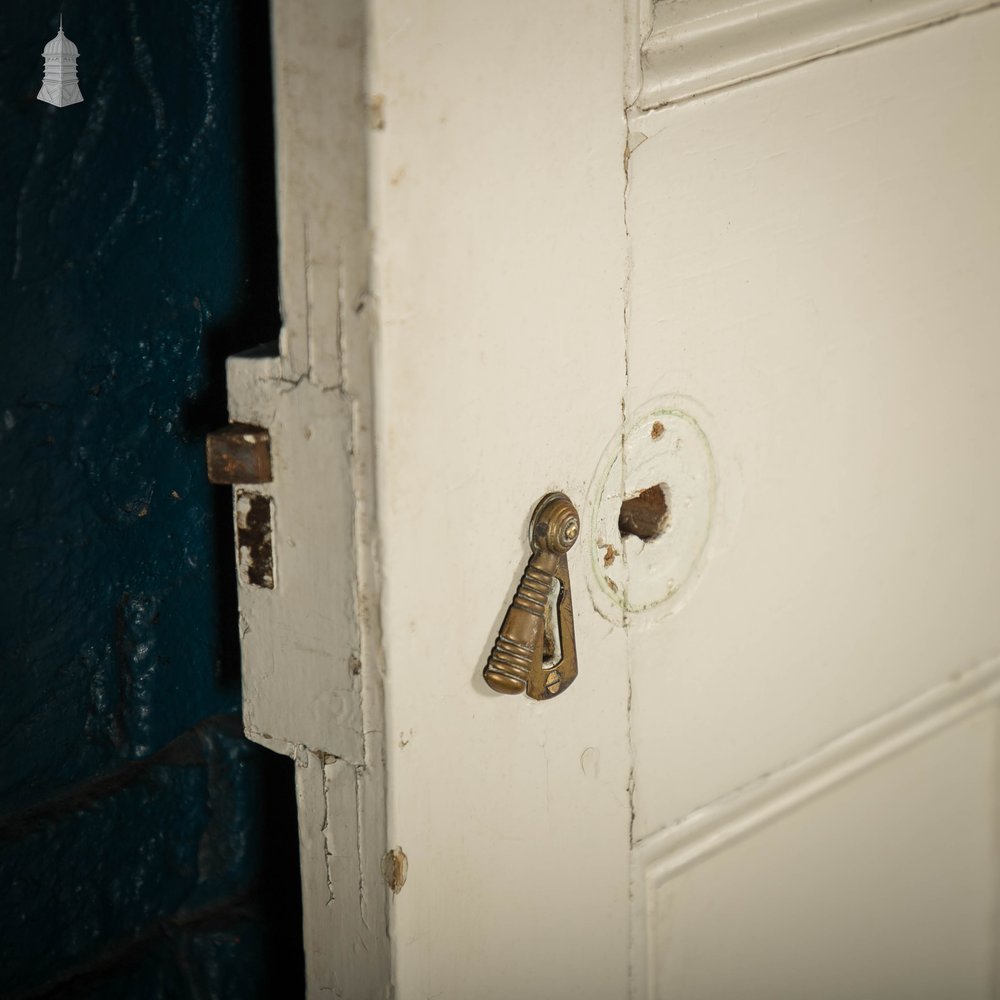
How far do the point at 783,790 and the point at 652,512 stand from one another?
0.34 m

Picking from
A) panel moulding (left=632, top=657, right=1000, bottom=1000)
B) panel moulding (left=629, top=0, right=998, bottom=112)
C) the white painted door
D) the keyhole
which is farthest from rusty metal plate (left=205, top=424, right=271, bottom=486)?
panel moulding (left=632, top=657, right=1000, bottom=1000)

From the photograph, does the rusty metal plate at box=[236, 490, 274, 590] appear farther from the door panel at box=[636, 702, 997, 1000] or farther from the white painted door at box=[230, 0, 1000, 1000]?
the door panel at box=[636, 702, 997, 1000]

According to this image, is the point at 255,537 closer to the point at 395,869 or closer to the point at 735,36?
the point at 395,869

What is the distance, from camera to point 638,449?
0.89m

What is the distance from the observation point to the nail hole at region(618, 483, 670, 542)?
91 centimetres

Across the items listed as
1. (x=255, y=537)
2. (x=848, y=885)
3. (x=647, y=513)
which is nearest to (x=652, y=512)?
(x=647, y=513)

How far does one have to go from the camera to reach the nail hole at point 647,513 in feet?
2.98

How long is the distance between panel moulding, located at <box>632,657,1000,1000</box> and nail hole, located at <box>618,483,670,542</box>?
25 cm

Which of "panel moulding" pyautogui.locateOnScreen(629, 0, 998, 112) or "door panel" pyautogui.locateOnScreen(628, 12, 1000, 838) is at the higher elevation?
"panel moulding" pyautogui.locateOnScreen(629, 0, 998, 112)

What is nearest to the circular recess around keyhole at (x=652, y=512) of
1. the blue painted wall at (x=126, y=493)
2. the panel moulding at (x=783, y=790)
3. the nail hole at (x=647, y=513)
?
the nail hole at (x=647, y=513)

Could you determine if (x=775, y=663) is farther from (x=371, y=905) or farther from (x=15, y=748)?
(x=15, y=748)

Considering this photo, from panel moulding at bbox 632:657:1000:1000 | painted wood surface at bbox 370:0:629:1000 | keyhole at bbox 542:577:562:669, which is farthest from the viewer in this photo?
panel moulding at bbox 632:657:1000:1000

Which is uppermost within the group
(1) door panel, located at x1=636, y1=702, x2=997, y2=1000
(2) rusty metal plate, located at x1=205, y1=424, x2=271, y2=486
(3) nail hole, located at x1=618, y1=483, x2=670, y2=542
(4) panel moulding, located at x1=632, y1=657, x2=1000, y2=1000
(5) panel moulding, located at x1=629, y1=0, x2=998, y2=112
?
(5) panel moulding, located at x1=629, y1=0, x2=998, y2=112

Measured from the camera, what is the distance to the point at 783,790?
3.62 ft
